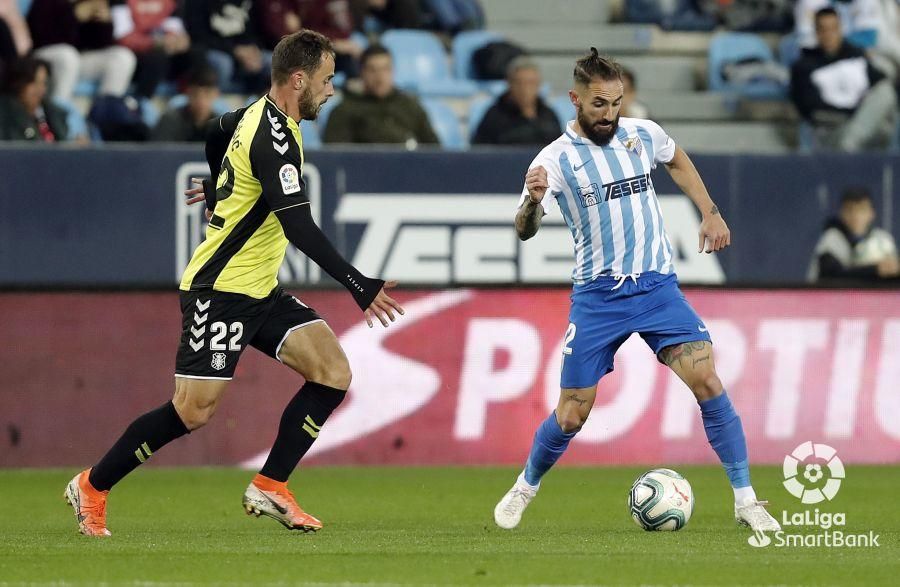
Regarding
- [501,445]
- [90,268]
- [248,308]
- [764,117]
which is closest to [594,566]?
[248,308]

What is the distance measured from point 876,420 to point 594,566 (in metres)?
6.19

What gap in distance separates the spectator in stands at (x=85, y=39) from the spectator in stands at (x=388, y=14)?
251 cm

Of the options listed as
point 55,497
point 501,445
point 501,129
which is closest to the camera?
point 55,497

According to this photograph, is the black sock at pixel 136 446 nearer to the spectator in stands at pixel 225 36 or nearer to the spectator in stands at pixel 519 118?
the spectator in stands at pixel 519 118

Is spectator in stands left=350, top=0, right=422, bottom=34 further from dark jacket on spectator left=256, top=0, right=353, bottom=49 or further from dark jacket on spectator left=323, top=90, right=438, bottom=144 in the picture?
dark jacket on spectator left=323, top=90, right=438, bottom=144

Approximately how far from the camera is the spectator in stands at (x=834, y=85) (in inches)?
608

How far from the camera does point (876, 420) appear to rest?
12.2m

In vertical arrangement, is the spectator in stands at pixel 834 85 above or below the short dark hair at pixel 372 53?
below

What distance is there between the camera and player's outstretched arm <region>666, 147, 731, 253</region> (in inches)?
303

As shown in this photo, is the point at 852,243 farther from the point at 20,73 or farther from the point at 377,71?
the point at 20,73

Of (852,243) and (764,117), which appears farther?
(764,117)

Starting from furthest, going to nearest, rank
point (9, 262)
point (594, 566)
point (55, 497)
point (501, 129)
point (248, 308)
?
point (501, 129) → point (9, 262) → point (55, 497) → point (248, 308) → point (594, 566)

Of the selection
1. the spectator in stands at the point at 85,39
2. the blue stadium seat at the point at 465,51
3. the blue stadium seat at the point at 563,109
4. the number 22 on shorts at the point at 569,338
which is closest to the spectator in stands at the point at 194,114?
the spectator in stands at the point at 85,39

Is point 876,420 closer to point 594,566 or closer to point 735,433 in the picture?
point 735,433
